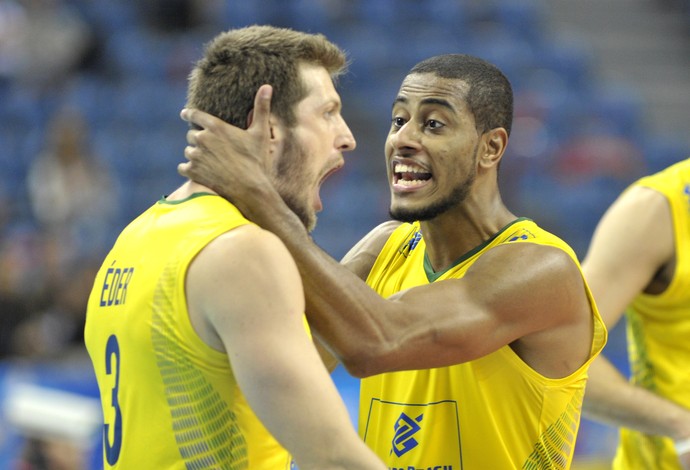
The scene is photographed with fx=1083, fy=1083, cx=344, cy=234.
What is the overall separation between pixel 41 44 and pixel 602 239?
9.43 meters

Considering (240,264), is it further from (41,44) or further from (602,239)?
(41,44)

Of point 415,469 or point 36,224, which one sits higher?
point 415,469

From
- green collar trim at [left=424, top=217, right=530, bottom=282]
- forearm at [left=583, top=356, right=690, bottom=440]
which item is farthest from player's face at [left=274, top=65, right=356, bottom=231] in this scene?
forearm at [left=583, top=356, right=690, bottom=440]

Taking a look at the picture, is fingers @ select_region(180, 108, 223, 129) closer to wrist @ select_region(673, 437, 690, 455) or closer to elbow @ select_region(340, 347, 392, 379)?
elbow @ select_region(340, 347, 392, 379)

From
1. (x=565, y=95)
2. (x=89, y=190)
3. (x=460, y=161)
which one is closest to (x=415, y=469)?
(x=460, y=161)

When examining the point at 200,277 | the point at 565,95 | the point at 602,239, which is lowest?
the point at 565,95

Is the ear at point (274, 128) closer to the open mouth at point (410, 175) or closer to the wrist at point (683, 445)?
the open mouth at point (410, 175)

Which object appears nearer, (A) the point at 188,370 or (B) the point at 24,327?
(A) the point at 188,370

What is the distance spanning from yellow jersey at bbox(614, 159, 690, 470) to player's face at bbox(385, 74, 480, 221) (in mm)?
1090

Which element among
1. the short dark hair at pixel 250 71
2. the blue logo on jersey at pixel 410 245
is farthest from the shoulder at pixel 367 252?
the short dark hair at pixel 250 71

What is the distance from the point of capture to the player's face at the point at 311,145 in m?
3.24

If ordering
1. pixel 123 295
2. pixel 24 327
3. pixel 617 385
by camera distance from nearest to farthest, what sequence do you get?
pixel 123 295 → pixel 617 385 → pixel 24 327

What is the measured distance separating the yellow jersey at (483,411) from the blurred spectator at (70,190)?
721cm

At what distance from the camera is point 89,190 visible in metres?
10.9
